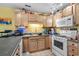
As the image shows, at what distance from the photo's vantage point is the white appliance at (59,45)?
159cm

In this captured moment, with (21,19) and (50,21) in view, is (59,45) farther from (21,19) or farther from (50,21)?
(21,19)

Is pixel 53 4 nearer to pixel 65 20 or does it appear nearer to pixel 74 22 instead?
pixel 65 20

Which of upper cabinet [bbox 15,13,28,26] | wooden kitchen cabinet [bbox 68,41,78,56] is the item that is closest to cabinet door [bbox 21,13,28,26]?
upper cabinet [bbox 15,13,28,26]

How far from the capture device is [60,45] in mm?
1709

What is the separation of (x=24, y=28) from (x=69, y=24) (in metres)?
0.60

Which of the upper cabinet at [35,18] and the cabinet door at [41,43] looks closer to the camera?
the upper cabinet at [35,18]

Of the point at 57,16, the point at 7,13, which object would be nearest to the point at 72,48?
the point at 57,16

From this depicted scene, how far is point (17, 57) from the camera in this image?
139cm

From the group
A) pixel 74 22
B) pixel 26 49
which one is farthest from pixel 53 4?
pixel 26 49

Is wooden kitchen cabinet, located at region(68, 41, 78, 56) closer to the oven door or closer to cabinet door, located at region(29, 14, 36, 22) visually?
the oven door

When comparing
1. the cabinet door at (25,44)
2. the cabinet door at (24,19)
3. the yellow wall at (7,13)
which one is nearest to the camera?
the yellow wall at (7,13)

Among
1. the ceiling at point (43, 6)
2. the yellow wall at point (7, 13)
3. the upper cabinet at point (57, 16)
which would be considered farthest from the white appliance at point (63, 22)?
the yellow wall at point (7, 13)

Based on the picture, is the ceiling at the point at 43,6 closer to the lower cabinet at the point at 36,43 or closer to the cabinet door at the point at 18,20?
the cabinet door at the point at 18,20

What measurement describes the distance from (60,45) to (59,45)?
0.7 inches
